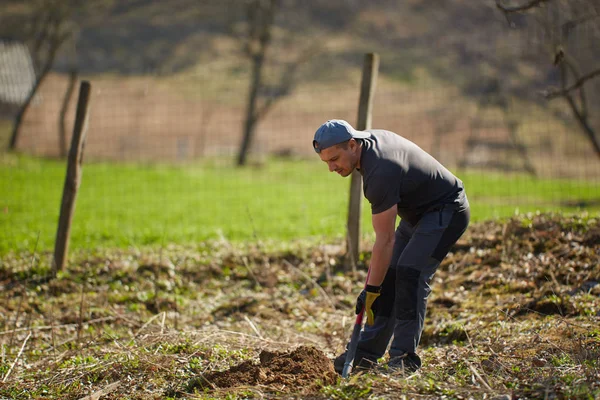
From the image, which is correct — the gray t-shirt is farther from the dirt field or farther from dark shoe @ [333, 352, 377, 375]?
the dirt field

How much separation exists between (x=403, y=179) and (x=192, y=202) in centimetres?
756

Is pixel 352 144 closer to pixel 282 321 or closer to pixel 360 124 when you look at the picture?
pixel 282 321

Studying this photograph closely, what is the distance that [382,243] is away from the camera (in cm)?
407

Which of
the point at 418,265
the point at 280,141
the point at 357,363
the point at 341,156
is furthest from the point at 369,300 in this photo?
the point at 280,141

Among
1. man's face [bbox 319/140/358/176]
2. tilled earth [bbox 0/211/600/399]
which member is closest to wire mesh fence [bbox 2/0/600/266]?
tilled earth [bbox 0/211/600/399]

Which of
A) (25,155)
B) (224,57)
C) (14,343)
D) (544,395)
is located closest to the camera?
(544,395)

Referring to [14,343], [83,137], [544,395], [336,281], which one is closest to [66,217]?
[83,137]

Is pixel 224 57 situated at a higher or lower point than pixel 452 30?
lower

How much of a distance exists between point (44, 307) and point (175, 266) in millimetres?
1421

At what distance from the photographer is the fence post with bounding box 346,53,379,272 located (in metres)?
6.79

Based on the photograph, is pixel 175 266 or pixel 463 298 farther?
pixel 175 266

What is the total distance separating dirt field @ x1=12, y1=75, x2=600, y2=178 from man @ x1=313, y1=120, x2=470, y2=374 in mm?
15298

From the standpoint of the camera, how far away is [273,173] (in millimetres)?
16719

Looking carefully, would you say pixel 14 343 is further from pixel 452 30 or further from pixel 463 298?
pixel 452 30
